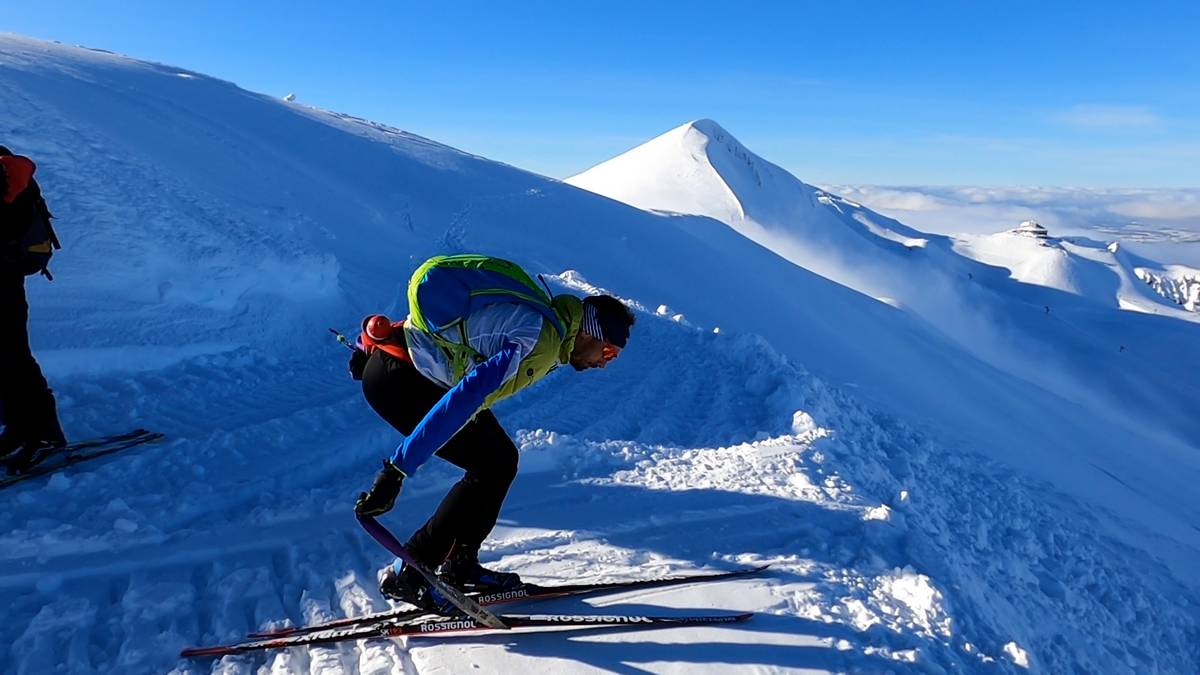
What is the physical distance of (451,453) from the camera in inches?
119

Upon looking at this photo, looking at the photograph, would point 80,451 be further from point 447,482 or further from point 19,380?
point 447,482

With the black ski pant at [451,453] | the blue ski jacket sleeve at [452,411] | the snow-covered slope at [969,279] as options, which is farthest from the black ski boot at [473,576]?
the snow-covered slope at [969,279]

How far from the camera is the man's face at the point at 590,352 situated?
2.85m

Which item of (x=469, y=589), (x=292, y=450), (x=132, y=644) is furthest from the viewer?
(x=292, y=450)

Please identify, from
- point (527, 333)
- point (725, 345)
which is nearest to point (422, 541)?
point (527, 333)

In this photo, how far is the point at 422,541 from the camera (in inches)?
124

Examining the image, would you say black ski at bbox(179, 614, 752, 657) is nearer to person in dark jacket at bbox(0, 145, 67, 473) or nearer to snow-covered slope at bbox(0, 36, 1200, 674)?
snow-covered slope at bbox(0, 36, 1200, 674)

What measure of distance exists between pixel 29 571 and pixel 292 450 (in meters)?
1.84

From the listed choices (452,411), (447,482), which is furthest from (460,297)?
(447,482)

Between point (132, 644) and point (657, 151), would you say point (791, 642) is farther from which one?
point (657, 151)

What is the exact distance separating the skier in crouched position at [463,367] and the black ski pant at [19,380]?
8.12ft

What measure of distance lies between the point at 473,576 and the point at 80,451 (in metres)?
3.01

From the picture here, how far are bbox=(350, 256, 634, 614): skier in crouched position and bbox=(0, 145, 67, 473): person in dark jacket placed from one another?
240cm

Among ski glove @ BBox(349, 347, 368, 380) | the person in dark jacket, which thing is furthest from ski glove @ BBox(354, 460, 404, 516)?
the person in dark jacket
